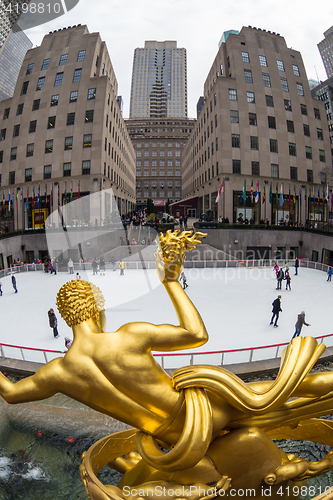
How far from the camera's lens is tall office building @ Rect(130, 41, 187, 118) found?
14312cm

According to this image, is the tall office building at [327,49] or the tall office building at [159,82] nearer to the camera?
the tall office building at [327,49]

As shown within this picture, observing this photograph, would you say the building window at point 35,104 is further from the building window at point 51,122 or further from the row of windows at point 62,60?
the row of windows at point 62,60

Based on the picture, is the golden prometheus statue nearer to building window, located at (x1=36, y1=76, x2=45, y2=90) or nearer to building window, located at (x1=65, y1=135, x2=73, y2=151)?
building window, located at (x1=65, y1=135, x2=73, y2=151)

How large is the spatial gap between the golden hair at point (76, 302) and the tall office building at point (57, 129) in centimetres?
3126

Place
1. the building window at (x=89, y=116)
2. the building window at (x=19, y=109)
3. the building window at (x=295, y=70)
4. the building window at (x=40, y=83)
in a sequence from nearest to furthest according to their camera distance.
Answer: the building window at (x=89, y=116)
the building window at (x=40, y=83)
the building window at (x=19, y=109)
the building window at (x=295, y=70)

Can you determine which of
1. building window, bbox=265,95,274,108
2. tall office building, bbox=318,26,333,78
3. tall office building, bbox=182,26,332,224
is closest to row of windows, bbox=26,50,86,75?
tall office building, bbox=182,26,332,224

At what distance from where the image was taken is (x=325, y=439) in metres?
3.79

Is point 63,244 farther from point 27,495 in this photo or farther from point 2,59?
point 2,59

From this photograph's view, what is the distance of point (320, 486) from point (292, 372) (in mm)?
2771

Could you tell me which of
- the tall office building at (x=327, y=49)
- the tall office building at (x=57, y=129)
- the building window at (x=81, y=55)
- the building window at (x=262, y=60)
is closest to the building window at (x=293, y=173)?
the building window at (x=262, y=60)

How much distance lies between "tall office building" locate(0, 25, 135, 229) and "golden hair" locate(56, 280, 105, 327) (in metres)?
31.3

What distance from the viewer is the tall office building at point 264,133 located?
115 feet

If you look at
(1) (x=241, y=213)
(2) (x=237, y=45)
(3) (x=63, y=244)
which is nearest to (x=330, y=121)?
(2) (x=237, y=45)

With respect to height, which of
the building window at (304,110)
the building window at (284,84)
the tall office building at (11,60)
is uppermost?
the tall office building at (11,60)
